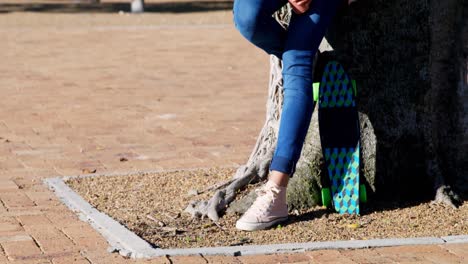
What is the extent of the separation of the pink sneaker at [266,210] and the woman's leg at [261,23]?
684 mm

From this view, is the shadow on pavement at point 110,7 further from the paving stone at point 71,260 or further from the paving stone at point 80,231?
the paving stone at point 71,260

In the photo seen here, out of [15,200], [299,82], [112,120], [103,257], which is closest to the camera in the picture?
[103,257]

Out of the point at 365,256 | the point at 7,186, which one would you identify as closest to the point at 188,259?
the point at 365,256

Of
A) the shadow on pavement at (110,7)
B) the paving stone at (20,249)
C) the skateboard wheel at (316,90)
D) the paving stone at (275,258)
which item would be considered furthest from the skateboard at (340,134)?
the shadow on pavement at (110,7)

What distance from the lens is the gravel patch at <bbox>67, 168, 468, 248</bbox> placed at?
5.07 m

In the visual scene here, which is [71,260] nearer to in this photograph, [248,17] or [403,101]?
[248,17]

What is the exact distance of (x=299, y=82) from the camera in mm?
5109

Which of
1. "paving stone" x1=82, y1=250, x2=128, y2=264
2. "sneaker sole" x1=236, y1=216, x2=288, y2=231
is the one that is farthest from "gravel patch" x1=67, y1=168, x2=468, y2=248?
"paving stone" x1=82, y1=250, x2=128, y2=264

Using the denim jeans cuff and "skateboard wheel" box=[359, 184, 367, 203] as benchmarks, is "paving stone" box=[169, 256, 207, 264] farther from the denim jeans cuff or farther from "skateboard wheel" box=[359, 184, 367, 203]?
"skateboard wheel" box=[359, 184, 367, 203]

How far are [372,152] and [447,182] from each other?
1.45 feet

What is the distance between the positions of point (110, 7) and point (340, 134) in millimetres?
18609

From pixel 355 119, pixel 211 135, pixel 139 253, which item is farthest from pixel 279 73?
pixel 211 135

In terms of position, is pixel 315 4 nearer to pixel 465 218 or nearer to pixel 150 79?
pixel 465 218

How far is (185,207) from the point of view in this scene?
5.73 metres
